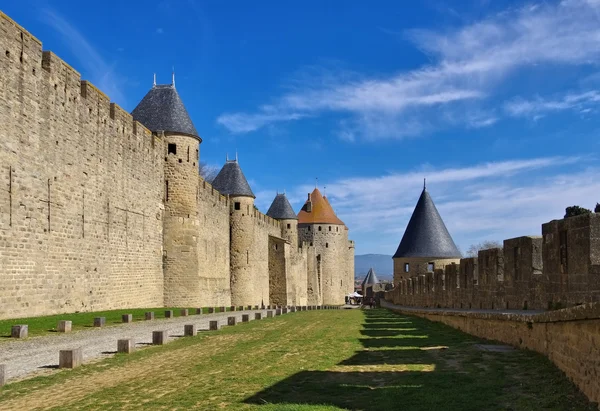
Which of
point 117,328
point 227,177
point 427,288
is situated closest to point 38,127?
point 117,328

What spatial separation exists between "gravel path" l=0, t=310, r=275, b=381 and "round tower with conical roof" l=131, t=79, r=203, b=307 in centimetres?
1196

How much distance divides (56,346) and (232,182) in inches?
1101

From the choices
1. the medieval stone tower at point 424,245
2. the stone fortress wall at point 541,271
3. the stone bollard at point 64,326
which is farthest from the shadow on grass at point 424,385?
the medieval stone tower at point 424,245

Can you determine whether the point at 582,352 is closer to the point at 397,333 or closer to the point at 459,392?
the point at 459,392

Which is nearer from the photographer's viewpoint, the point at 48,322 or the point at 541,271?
the point at 541,271

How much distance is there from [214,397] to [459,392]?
2102 mm

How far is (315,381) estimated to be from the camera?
6.08m

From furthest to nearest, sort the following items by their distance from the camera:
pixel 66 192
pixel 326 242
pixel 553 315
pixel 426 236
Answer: pixel 326 242, pixel 426 236, pixel 66 192, pixel 553 315

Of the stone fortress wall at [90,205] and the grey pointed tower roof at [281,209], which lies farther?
the grey pointed tower roof at [281,209]

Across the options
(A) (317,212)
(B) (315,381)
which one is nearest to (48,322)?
(B) (315,381)

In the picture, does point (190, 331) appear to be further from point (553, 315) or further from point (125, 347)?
point (553, 315)

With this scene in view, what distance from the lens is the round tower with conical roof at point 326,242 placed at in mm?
58219

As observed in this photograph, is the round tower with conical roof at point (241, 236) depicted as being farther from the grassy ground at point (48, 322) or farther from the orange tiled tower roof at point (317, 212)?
the orange tiled tower roof at point (317, 212)

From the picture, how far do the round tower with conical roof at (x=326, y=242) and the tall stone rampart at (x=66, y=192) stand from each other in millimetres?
34870
